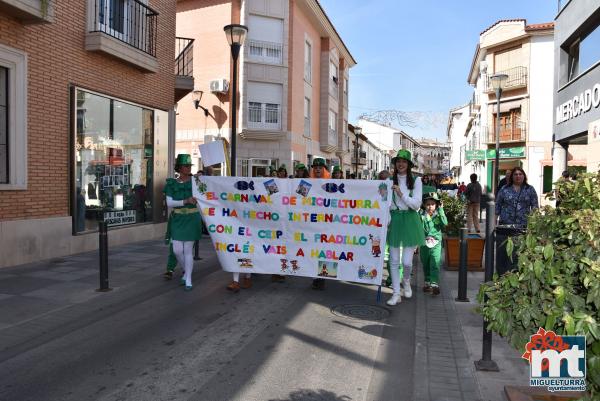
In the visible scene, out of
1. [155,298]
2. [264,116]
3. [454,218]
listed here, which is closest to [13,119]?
[155,298]

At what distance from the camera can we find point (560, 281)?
2283mm

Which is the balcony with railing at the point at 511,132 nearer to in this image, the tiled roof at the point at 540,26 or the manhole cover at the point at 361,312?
the tiled roof at the point at 540,26

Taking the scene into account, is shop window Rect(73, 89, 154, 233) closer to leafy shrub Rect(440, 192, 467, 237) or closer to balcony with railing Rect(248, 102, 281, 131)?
leafy shrub Rect(440, 192, 467, 237)

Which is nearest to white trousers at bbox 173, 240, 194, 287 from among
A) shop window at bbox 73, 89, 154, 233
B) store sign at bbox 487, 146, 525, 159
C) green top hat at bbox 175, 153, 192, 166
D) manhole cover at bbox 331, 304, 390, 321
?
green top hat at bbox 175, 153, 192, 166

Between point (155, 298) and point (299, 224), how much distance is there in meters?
2.22

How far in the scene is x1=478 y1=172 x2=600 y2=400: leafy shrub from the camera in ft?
7.14

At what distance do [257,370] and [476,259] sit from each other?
5.73m

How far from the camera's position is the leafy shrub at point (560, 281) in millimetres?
2176

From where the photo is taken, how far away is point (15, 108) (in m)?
8.53

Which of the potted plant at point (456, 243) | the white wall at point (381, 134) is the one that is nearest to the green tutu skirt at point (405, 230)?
the potted plant at point (456, 243)

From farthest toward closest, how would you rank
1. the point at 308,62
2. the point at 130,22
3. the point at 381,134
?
the point at 381,134, the point at 308,62, the point at 130,22

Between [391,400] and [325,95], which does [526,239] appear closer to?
[391,400]

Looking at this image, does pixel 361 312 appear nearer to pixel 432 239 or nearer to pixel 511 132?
pixel 432 239

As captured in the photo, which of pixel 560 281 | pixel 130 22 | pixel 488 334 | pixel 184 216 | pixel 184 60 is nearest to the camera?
pixel 560 281
